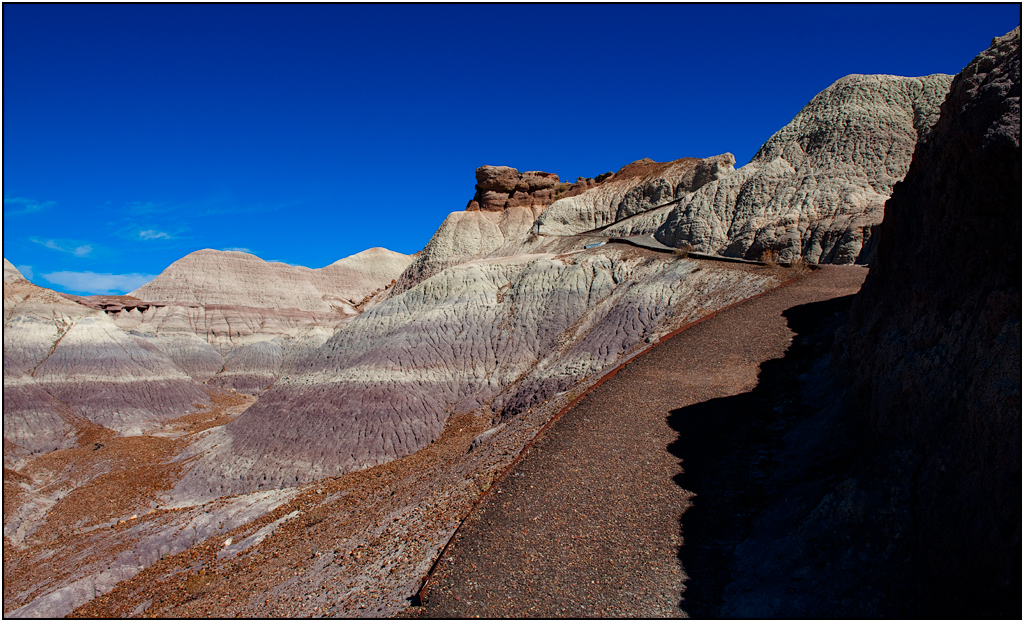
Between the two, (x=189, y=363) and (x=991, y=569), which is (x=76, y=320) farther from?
(x=991, y=569)

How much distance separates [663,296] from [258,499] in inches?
601

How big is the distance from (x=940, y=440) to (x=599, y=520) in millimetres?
4417

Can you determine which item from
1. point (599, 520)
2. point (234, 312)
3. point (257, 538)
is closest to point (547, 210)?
point (257, 538)

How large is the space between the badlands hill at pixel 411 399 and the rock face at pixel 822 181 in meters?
0.09

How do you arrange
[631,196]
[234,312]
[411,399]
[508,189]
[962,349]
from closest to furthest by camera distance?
1. [962,349]
2. [411,399]
3. [631,196]
4. [508,189]
5. [234,312]

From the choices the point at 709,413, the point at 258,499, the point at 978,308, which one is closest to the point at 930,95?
the point at 709,413

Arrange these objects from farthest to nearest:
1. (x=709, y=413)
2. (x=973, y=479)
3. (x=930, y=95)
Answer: (x=930, y=95) < (x=709, y=413) < (x=973, y=479)

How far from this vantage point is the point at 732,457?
397 inches

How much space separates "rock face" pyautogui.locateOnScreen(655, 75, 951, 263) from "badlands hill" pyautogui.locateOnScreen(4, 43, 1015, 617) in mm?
88

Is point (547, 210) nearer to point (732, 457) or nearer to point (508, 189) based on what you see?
point (508, 189)

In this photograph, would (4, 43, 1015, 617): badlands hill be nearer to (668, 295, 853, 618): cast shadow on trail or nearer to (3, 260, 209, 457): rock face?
(3, 260, 209, 457): rock face

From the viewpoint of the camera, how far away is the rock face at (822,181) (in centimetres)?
2347

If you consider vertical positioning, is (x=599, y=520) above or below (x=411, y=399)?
below

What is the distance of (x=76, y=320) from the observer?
154 feet
